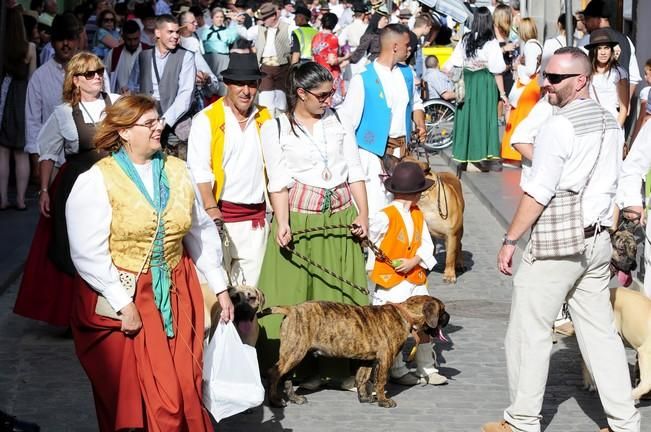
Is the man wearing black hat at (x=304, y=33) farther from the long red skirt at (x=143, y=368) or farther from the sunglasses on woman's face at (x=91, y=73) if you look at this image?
the long red skirt at (x=143, y=368)

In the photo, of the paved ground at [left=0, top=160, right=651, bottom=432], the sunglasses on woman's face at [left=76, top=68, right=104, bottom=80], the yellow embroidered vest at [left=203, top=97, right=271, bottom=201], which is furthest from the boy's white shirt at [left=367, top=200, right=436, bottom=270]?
the sunglasses on woman's face at [left=76, top=68, right=104, bottom=80]

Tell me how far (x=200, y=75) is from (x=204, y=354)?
849 centimetres

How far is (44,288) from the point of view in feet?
32.8

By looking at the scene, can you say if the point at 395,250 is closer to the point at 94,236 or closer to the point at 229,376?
the point at 229,376

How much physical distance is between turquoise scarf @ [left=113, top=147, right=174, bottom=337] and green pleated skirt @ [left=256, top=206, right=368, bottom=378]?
201 cm

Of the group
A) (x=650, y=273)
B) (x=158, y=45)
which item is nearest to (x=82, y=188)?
(x=650, y=273)

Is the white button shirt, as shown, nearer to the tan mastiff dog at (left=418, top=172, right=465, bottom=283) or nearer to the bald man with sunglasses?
the tan mastiff dog at (left=418, top=172, right=465, bottom=283)

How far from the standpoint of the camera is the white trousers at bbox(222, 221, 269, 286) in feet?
28.2

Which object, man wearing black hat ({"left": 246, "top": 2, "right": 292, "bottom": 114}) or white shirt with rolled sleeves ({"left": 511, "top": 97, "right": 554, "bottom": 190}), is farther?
man wearing black hat ({"left": 246, "top": 2, "right": 292, "bottom": 114})

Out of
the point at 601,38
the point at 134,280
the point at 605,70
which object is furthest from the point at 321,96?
the point at 605,70

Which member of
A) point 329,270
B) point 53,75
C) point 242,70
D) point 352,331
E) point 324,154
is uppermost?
point 242,70

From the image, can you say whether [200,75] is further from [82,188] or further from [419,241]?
[82,188]

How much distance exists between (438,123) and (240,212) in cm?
1236

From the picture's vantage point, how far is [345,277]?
8.61 metres
